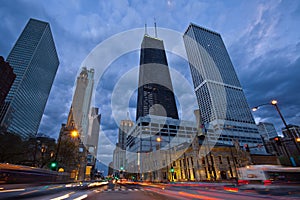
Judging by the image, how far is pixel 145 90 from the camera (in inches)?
6737

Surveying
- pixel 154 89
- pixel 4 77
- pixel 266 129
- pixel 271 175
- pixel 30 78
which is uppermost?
pixel 154 89

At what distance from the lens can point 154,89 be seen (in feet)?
570

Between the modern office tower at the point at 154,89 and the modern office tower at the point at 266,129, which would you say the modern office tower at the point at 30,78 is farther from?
the modern office tower at the point at 266,129

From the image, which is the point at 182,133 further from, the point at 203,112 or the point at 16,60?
the point at 16,60

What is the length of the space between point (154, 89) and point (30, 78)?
118171 millimetres

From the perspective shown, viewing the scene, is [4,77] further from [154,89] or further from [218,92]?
[218,92]

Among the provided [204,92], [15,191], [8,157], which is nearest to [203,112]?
[204,92]

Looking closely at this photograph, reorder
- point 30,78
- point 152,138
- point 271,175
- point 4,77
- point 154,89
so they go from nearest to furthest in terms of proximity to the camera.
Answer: point 271,175 → point 4,77 → point 152,138 → point 30,78 → point 154,89

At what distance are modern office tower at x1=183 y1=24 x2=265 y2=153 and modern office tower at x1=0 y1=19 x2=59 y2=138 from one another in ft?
472

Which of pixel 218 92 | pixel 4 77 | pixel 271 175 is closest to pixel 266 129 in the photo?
pixel 218 92

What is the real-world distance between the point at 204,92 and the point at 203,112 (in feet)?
65.6

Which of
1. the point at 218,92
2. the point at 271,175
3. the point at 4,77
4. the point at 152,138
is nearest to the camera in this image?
the point at 271,175

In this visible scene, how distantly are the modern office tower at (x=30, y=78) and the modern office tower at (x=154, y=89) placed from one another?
96968 millimetres

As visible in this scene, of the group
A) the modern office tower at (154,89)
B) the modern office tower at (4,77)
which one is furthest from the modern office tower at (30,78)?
the modern office tower at (154,89)
